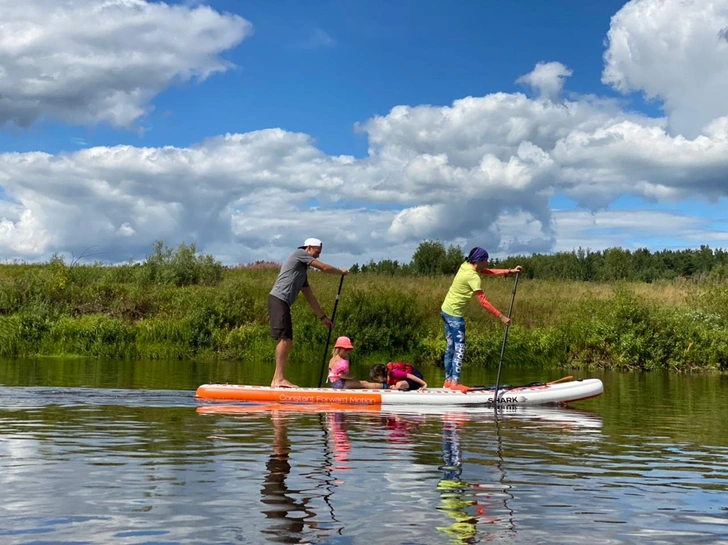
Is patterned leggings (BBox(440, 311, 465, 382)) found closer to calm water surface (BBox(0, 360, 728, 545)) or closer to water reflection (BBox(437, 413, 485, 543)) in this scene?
calm water surface (BBox(0, 360, 728, 545))

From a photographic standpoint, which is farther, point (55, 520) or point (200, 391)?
point (200, 391)

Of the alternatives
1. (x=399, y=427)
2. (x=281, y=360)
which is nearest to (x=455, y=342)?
(x=281, y=360)

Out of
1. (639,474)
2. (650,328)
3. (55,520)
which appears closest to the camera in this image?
(55,520)

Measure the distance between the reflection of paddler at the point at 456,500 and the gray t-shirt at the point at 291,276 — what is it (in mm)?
4899

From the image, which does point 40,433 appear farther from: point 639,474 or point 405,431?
point 639,474

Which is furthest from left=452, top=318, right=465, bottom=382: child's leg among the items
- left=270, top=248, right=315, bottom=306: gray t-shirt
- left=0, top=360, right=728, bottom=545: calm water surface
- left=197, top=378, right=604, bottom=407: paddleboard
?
left=270, top=248, right=315, bottom=306: gray t-shirt

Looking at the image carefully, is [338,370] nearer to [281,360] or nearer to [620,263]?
[281,360]

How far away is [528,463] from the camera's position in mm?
7422

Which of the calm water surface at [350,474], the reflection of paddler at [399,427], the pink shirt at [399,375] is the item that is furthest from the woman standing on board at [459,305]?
the reflection of paddler at [399,427]

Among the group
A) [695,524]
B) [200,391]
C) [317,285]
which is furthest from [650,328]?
[695,524]

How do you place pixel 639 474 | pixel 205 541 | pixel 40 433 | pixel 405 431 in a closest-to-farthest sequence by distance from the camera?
pixel 205 541 < pixel 639 474 < pixel 40 433 < pixel 405 431

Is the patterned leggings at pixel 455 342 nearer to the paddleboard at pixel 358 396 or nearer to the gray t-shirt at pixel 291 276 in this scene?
the paddleboard at pixel 358 396

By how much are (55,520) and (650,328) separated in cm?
2231

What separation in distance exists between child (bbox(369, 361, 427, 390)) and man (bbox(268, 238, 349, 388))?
4.61ft
